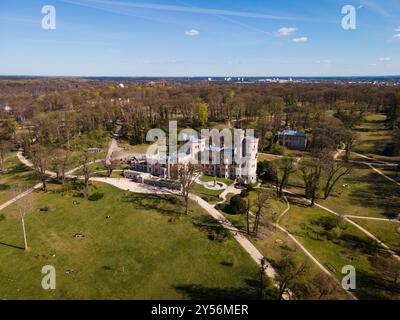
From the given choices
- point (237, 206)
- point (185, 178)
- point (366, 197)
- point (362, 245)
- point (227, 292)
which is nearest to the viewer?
point (227, 292)

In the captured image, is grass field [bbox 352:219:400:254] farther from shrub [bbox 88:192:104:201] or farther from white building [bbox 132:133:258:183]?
shrub [bbox 88:192:104:201]

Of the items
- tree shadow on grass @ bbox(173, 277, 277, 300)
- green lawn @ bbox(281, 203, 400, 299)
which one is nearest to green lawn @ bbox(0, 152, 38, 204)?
tree shadow on grass @ bbox(173, 277, 277, 300)

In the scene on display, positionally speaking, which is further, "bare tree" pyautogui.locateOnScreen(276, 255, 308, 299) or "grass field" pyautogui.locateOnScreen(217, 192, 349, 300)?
"grass field" pyautogui.locateOnScreen(217, 192, 349, 300)

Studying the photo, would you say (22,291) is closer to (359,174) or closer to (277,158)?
(277,158)

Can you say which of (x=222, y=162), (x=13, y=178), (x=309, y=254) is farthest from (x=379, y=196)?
(x=13, y=178)

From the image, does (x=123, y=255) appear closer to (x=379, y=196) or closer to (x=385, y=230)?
(x=385, y=230)
